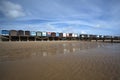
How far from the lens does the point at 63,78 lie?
4.51m

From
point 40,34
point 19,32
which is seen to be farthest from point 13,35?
point 40,34

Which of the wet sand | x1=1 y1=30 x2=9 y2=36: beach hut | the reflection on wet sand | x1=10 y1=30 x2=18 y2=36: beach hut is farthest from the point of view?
x1=10 y1=30 x2=18 y2=36: beach hut

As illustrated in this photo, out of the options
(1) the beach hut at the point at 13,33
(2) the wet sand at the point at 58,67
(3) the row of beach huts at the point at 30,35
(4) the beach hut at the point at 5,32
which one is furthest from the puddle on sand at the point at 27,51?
(1) the beach hut at the point at 13,33

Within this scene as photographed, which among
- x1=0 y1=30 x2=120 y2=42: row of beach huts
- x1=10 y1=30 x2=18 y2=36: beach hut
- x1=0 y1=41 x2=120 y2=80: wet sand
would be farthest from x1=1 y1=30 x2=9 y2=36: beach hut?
x1=0 y1=41 x2=120 y2=80: wet sand

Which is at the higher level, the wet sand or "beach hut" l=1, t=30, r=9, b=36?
"beach hut" l=1, t=30, r=9, b=36

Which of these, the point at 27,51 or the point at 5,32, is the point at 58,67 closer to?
the point at 27,51

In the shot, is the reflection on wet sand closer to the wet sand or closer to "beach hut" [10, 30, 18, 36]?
the wet sand

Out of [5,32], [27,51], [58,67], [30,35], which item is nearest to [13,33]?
[5,32]

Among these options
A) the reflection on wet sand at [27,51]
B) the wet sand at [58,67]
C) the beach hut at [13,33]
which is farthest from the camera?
the beach hut at [13,33]

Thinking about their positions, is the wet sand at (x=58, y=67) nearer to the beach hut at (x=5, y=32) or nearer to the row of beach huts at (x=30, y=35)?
the row of beach huts at (x=30, y=35)

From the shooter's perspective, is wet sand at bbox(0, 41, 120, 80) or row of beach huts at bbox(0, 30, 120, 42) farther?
row of beach huts at bbox(0, 30, 120, 42)

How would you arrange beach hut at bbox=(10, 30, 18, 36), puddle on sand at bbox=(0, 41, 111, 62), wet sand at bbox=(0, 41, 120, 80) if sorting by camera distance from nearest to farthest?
wet sand at bbox=(0, 41, 120, 80)
puddle on sand at bbox=(0, 41, 111, 62)
beach hut at bbox=(10, 30, 18, 36)

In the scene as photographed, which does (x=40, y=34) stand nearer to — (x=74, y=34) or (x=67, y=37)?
(x=67, y=37)

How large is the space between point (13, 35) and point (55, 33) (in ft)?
73.3
